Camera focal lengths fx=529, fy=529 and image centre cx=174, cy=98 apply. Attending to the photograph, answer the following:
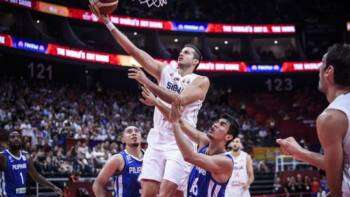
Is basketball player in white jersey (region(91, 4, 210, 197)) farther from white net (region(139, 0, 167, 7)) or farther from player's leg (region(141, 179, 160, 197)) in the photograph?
white net (region(139, 0, 167, 7))

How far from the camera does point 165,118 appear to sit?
5.62 metres

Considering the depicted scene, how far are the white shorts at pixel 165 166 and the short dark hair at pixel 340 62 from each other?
2.62 metres

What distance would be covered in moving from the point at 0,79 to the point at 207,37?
14.9 metres

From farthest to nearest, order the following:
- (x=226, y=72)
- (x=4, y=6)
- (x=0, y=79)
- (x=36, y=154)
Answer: (x=226, y=72) < (x=4, y=6) < (x=0, y=79) < (x=36, y=154)

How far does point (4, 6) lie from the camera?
26.8 metres

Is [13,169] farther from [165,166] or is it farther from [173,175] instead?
[173,175]

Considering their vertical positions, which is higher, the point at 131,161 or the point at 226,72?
the point at 226,72

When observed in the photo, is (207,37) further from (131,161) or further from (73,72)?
(131,161)

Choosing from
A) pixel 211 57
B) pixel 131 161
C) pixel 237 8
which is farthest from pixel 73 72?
pixel 131 161

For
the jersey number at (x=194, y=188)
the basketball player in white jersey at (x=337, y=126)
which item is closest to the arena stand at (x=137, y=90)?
the jersey number at (x=194, y=188)

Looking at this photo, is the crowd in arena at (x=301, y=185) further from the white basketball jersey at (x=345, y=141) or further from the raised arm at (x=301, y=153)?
the white basketball jersey at (x=345, y=141)

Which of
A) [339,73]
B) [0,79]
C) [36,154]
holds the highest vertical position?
[0,79]

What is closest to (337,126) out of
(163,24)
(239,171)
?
(239,171)

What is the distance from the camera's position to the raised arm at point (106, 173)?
6.92 metres
